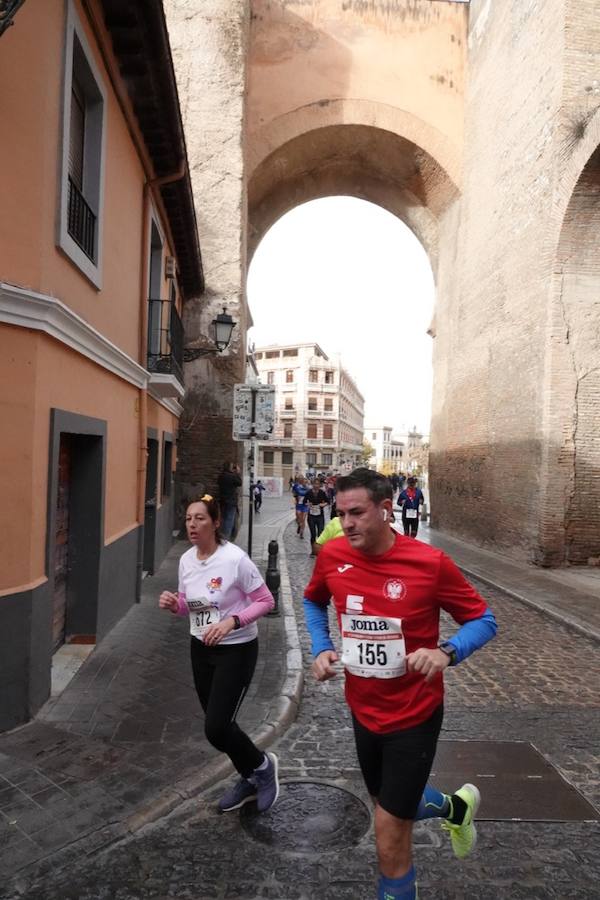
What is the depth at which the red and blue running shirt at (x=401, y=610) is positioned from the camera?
2443 mm

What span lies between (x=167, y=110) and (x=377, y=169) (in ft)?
49.8

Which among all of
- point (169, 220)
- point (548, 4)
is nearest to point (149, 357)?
point (169, 220)

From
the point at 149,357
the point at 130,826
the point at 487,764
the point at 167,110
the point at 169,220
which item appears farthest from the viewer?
the point at 169,220

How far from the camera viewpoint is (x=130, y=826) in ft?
10.8

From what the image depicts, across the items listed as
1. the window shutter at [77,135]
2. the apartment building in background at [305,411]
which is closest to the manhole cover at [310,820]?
the window shutter at [77,135]

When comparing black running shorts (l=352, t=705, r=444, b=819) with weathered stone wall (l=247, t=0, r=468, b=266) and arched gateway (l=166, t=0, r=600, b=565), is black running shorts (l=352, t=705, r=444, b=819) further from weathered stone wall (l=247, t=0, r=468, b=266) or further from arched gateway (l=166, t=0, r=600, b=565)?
weathered stone wall (l=247, t=0, r=468, b=266)

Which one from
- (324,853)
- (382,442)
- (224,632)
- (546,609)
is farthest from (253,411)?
(382,442)

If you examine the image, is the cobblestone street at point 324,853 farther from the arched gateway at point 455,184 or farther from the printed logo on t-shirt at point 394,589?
the arched gateway at point 455,184

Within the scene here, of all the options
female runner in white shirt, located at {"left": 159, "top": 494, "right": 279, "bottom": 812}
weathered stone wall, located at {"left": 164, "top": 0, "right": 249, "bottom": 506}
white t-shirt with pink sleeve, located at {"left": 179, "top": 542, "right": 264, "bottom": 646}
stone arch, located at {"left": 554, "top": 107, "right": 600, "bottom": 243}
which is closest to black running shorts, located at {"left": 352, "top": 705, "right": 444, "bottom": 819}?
female runner in white shirt, located at {"left": 159, "top": 494, "right": 279, "bottom": 812}

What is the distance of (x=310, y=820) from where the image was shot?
3477 millimetres

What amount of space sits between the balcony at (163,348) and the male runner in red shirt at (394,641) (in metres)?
6.84

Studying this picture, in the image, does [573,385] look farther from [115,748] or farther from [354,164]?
[354,164]

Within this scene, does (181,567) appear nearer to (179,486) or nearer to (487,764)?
(487,764)

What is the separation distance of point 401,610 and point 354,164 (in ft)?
68.7
